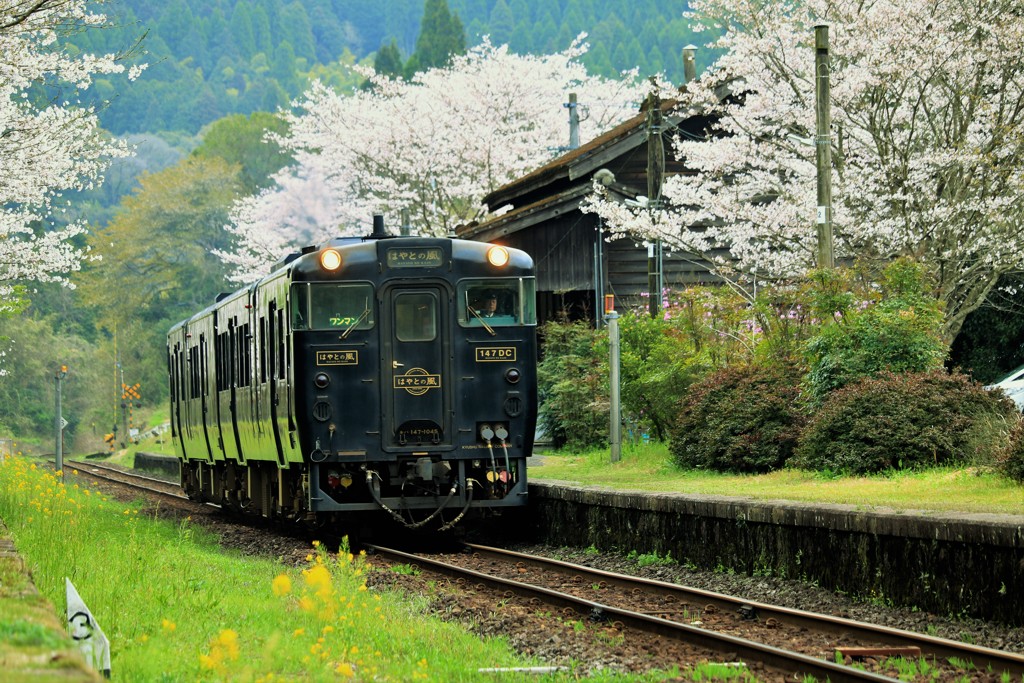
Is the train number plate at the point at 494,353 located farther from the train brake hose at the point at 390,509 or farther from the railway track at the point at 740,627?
the railway track at the point at 740,627

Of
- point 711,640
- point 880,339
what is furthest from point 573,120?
point 711,640

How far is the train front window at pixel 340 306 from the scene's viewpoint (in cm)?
1461

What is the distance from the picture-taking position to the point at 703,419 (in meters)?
17.6

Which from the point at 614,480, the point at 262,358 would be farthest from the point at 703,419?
the point at 262,358

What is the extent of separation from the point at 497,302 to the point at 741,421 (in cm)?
363

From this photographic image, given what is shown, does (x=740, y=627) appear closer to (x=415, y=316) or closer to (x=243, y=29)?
(x=415, y=316)

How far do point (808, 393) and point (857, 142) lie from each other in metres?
9.41

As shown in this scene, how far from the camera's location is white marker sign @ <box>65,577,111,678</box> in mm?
6051

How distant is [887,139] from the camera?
73.7ft

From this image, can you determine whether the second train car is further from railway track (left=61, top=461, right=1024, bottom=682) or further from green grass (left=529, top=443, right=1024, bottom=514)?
green grass (left=529, top=443, right=1024, bottom=514)

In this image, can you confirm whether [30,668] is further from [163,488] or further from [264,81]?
[264,81]

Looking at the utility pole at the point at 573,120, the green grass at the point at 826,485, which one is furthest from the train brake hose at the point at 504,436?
the utility pole at the point at 573,120

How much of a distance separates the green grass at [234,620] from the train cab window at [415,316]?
8.81 feet

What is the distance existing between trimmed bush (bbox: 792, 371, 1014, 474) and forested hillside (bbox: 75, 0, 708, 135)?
102m
